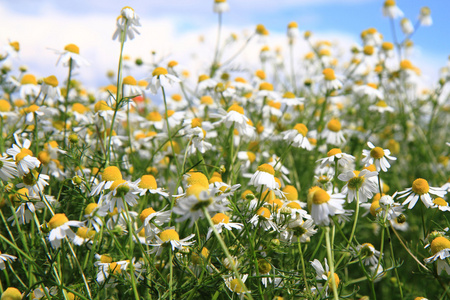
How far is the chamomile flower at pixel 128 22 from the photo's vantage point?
191cm

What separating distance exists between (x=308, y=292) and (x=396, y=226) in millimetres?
1452

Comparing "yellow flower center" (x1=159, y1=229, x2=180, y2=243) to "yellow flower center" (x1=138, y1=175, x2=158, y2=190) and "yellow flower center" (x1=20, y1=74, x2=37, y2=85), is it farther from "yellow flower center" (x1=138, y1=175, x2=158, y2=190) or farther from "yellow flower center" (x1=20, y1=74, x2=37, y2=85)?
"yellow flower center" (x1=20, y1=74, x2=37, y2=85)

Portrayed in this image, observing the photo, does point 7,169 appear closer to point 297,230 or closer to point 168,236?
point 168,236

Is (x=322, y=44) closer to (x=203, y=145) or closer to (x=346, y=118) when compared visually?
(x=346, y=118)

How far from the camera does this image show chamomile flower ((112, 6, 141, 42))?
1909 millimetres

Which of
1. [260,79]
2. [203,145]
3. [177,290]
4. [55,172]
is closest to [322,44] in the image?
[260,79]

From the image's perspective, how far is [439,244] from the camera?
1.47 m

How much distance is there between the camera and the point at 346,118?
13.9ft

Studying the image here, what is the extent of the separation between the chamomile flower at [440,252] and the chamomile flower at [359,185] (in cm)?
29

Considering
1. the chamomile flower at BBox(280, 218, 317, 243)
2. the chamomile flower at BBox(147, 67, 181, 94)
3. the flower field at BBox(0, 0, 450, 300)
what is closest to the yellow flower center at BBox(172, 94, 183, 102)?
the flower field at BBox(0, 0, 450, 300)

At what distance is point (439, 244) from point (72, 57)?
211 cm

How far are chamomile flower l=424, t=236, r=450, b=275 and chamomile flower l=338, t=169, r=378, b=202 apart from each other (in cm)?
29

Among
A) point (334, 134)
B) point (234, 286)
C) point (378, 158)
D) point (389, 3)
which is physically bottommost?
point (234, 286)

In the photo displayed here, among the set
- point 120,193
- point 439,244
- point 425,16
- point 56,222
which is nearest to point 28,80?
point 56,222
